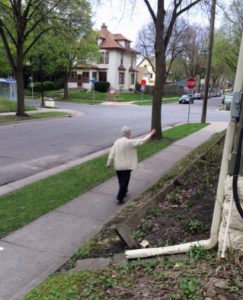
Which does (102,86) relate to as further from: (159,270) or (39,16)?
(159,270)

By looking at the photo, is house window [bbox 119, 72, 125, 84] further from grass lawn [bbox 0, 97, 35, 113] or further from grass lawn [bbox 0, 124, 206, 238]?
grass lawn [bbox 0, 124, 206, 238]

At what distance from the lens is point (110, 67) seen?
6662cm

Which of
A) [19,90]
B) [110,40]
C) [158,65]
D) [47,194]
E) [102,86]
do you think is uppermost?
[110,40]

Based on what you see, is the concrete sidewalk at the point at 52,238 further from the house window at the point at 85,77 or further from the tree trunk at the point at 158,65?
the house window at the point at 85,77

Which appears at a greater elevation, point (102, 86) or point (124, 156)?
point (124, 156)

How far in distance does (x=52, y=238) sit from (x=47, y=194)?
2135 millimetres

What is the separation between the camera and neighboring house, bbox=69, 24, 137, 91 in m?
66.1

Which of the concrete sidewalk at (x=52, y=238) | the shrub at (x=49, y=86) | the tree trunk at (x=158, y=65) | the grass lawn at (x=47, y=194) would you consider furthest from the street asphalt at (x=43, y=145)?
the shrub at (x=49, y=86)

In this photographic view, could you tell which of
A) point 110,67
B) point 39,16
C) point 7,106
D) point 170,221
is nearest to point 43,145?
point 170,221

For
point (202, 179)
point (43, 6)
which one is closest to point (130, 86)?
point (43, 6)

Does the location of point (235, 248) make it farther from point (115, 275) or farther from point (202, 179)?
point (202, 179)

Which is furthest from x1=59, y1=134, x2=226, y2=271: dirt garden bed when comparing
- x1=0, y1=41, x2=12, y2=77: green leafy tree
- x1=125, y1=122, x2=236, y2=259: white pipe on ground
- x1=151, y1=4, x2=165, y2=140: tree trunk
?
x1=0, y1=41, x2=12, y2=77: green leafy tree

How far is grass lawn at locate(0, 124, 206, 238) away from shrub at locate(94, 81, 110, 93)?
175ft

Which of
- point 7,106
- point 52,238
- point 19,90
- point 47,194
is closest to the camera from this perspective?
point 52,238
